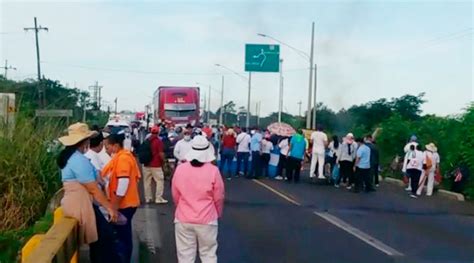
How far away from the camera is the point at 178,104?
193 ft

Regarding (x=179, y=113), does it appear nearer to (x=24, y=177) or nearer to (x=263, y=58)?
(x=263, y=58)

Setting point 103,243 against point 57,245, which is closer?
point 57,245

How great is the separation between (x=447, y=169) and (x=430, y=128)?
17.2 ft

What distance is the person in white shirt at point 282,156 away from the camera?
28875 mm

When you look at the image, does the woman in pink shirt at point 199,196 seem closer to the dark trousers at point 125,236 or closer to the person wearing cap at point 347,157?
the dark trousers at point 125,236

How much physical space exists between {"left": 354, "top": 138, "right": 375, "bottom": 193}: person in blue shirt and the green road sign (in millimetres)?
25734

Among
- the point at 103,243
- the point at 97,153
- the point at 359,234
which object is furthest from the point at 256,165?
the point at 103,243

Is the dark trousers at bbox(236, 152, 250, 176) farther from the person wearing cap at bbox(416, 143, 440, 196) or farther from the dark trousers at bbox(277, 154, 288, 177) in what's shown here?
the person wearing cap at bbox(416, 143, 440, 196)

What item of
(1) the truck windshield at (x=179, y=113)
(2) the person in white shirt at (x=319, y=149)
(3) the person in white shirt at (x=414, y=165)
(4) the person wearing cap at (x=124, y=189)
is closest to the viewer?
(4) the person wearing cap at (x=124, y=189)

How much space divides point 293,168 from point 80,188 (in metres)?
19.9

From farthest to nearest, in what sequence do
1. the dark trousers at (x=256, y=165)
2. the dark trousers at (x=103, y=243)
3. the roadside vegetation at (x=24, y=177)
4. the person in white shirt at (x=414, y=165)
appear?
the dark trousers at (x=256, y=165) < the person in white shirt at (x=414, y=165) < the roadside vegetation at (x=24, y=177) < the dark trousers at (x=103, y=243)

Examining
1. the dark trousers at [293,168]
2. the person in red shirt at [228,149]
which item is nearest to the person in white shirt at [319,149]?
the dark trousers at [293,168]

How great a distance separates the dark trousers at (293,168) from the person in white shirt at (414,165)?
3.53m

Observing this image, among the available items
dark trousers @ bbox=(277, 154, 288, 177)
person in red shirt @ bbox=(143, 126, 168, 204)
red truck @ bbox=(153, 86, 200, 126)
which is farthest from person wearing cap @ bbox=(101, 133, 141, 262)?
red truck @ bbox=(153, 86, 200, 126)
